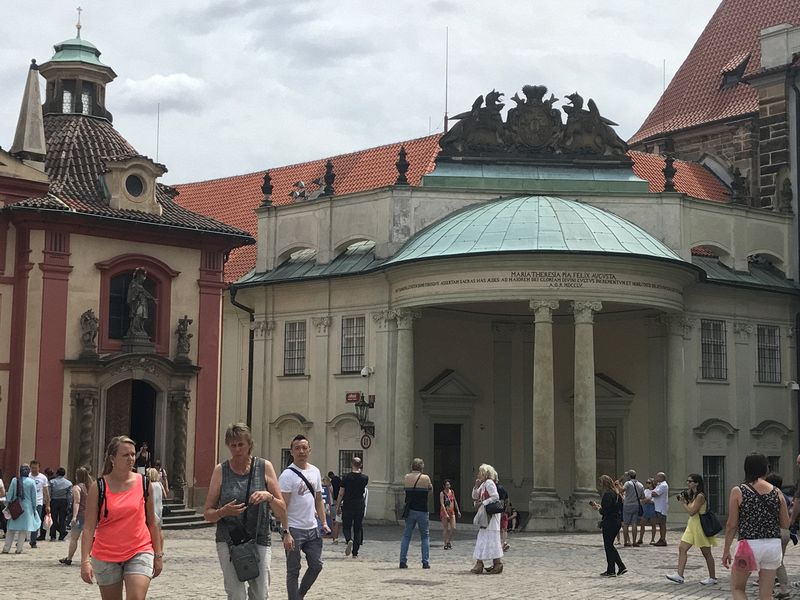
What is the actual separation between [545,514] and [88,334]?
1190cm

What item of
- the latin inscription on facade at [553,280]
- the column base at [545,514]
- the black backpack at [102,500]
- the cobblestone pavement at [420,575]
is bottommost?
the cobblestone pavement at [420,575]

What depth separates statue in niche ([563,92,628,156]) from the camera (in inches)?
1444

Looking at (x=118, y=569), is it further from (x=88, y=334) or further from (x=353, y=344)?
(x=353, y=344)

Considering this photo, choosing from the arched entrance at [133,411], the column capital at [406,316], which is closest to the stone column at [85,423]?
the arched entrance at [133,411]

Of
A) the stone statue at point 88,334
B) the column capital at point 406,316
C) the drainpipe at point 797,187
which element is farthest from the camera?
the drainpipe at point 797,187

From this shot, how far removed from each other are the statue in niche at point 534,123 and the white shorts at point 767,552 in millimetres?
25592

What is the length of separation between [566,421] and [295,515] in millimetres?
25862

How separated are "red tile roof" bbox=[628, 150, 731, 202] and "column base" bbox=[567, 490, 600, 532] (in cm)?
1550

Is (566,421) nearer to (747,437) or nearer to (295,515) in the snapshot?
Result: (747,437)

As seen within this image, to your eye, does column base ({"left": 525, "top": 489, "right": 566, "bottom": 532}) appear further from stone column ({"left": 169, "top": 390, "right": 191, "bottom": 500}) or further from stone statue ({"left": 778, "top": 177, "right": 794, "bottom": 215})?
stone statue ({"left": 778, "top": 177, "right": 794, "bottom": 215})

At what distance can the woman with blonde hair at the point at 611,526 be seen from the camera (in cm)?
1956

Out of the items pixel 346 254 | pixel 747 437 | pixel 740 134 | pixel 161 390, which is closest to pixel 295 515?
pixel 161 390

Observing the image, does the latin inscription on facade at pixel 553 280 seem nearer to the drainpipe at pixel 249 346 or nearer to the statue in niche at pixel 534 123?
the statue in niche at pixel 534 123

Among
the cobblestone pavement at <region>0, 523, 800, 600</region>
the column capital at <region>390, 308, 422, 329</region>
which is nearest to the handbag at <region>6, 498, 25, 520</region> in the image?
the cobblestone pavement at <region>0, 523, 800, 600</region>
